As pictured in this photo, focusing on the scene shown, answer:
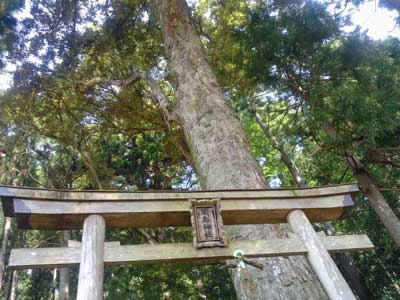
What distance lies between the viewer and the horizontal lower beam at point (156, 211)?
1.82 metres

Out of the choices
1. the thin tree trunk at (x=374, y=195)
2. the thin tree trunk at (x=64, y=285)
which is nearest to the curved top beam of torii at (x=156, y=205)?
the thin tree trunk at (x=374, y=195)

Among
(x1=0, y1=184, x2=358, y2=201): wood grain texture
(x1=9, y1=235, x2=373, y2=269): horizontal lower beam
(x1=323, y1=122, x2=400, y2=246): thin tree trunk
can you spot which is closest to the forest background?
(x1=323, y1=122, x2=400, y2=246): thin tree trunk

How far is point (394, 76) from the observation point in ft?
14.9

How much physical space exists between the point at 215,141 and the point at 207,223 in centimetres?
140

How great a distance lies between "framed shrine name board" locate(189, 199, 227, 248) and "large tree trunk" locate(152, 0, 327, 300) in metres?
0.51

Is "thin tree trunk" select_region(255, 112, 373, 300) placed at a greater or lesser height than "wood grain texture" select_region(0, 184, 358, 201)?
greater

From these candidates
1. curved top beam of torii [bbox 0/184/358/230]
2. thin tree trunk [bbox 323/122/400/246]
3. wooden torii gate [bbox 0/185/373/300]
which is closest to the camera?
wooden torii gate [bbox 0/185/373/300]

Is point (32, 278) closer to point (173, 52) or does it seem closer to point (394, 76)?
point (173, 52)

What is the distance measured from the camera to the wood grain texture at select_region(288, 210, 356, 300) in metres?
1.77

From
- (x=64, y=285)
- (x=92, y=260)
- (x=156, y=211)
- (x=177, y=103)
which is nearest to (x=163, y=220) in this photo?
(x=156, y=211)

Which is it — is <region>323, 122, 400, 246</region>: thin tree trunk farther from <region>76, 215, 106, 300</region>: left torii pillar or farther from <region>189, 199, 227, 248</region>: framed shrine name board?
<region>76, 215, 106, 300</region>: left torii pillar

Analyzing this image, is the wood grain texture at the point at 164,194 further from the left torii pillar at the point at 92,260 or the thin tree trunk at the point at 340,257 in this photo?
the thin tree trunk at the point at 340,257

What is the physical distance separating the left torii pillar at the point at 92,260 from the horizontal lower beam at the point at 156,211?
0.23 ft

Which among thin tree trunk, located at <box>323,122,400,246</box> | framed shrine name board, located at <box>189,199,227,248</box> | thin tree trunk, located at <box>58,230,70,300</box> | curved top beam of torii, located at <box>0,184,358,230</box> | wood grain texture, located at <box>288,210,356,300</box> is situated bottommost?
wood grain texture, located at <box>288,210,356,300</box>
